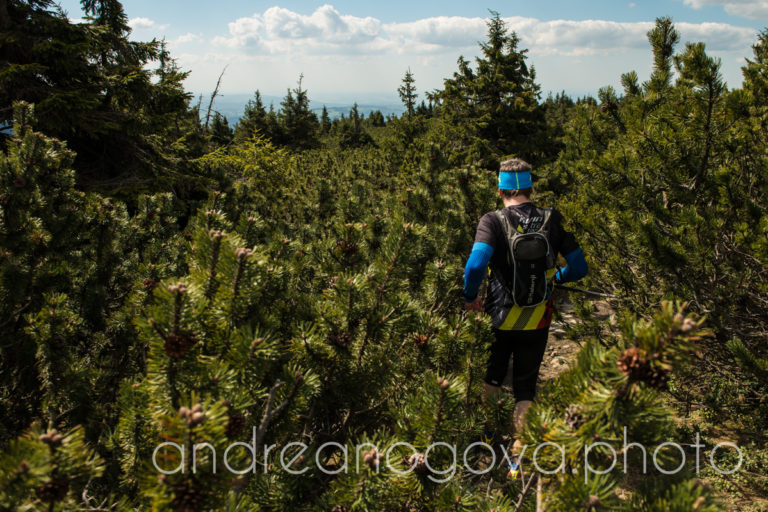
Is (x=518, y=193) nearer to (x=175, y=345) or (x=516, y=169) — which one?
(x=516, y=169)

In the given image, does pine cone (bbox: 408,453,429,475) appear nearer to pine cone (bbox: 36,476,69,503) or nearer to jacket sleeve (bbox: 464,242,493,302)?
pine cone (bbox: 36,476,69,503)

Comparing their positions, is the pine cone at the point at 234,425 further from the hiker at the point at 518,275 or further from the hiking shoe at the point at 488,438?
the hiker at the point at 518,275

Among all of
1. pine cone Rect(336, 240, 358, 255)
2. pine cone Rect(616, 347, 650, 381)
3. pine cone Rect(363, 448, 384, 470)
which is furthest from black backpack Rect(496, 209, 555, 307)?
pine cone Rect(363, 448, 384, 470)

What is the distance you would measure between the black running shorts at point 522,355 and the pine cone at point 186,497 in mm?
2530

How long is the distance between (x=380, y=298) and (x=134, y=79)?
10.0m

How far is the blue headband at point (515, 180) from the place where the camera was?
3.02 m

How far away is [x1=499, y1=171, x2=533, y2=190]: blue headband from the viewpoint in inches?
119

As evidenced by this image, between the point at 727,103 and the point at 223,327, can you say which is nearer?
the point at 223,327

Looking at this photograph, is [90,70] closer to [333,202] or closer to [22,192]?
[333,202]

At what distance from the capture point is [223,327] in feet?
4.52

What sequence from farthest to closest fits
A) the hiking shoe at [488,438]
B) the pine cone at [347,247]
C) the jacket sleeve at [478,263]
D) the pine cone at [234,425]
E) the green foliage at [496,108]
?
the green foliage at [496,108] < the jacket sleeve at [478,263] < the pine cone at [347,247] < the hiking shoe at [488,438] < the pine cone at [234,425]

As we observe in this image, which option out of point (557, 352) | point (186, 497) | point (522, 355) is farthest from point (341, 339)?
point (557, 352)

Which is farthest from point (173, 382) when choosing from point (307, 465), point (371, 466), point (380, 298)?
point (380, 298)

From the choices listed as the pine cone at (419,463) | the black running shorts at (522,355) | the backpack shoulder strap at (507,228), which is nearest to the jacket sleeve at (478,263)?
the backpack shoulder strap at (507,228)
